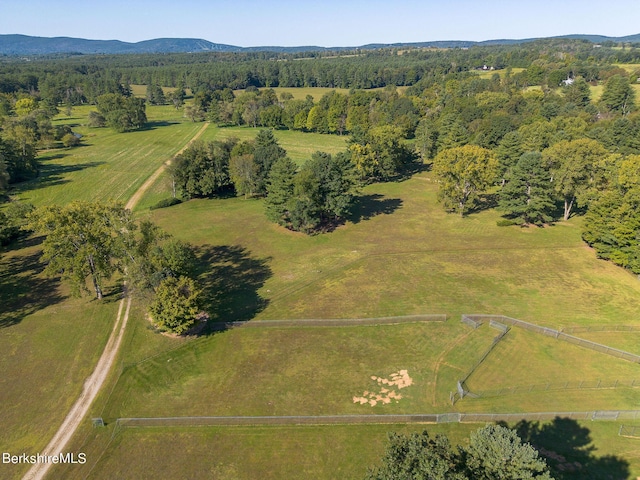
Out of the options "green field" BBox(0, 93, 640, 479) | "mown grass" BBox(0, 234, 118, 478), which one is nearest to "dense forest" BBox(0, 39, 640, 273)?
"green field" BBox(0, 93, 640, 479)

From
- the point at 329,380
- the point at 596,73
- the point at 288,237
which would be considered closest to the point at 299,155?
the point at 288,237

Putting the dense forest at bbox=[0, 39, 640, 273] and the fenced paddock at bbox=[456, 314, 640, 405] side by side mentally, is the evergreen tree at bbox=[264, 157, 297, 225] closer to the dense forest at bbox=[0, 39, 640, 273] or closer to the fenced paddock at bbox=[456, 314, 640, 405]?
the dense forest at bbox=[0, 39, 640, 273]

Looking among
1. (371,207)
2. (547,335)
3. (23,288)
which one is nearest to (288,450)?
(547,335)

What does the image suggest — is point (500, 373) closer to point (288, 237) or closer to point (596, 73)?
point (288, 237)

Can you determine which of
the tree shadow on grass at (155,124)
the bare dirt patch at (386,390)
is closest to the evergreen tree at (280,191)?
the bare dirt patch at (386,390)

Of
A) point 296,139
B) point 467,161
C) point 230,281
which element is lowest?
point 230,281

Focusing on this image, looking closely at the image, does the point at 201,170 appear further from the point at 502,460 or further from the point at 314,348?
the point at 502,460
